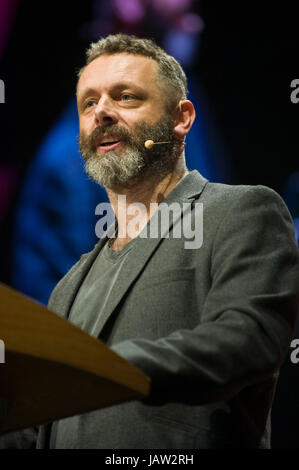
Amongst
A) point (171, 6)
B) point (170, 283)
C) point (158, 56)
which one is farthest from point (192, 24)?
→ point (170, 283)

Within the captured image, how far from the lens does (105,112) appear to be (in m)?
1.82

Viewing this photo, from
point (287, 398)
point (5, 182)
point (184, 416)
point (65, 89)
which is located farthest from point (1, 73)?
point (184, 416)

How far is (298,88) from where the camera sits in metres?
2.56

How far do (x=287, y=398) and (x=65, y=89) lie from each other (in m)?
1.69

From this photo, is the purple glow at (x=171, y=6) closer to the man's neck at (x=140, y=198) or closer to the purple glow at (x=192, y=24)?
the purple glow at (x=192, y=24)

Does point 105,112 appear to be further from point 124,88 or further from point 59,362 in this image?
point 59,362

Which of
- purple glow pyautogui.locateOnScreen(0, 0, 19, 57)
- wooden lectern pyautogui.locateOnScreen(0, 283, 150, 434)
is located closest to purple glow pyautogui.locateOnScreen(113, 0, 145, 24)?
purple glow pyautogui.locateOnScreen(0, 0, 19, 57)

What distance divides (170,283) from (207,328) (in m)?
0.33

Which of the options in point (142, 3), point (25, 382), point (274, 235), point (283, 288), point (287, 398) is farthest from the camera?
point (142, 3)

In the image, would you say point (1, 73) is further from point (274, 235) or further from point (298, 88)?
point (274, 235)

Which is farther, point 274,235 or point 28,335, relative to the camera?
Result: point 274,235

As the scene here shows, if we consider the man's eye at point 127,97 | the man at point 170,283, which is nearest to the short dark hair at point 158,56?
the man at point 170,283

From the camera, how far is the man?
1.09 meters

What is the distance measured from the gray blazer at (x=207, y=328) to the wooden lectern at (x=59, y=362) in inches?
4.0
